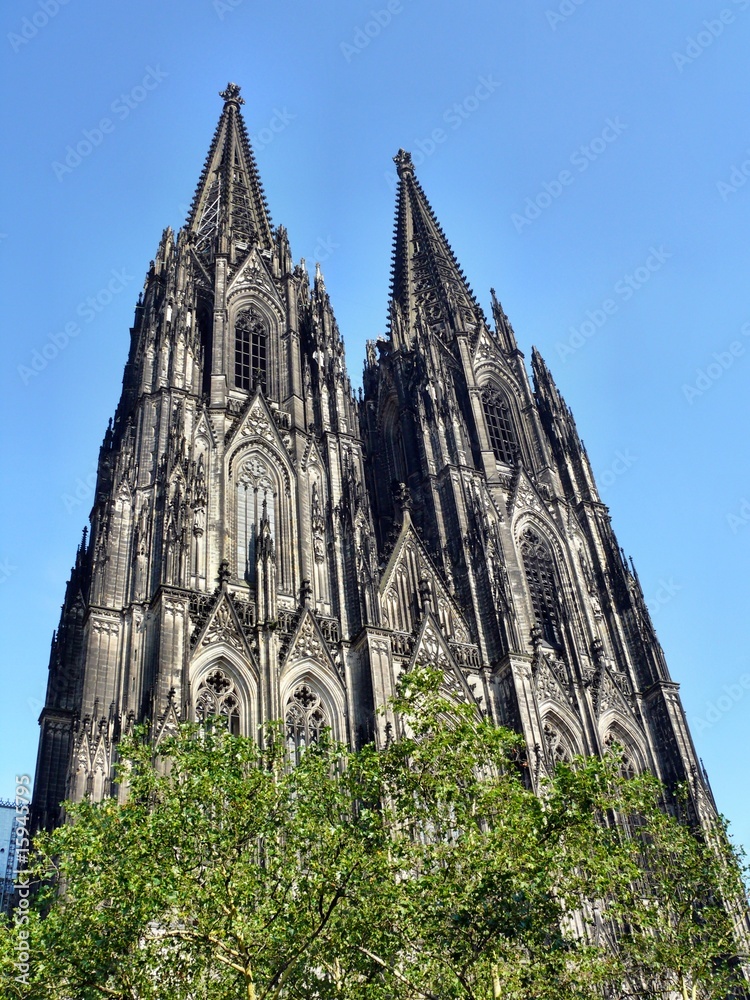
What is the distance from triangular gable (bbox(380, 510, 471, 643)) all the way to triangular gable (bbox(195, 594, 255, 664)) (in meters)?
6.25

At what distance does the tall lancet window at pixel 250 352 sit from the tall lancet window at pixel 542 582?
12.1 m

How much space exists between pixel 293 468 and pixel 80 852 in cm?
1996

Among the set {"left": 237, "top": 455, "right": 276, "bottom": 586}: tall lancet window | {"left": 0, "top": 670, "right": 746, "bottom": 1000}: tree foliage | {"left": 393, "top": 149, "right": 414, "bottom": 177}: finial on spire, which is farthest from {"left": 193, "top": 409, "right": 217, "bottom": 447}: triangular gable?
{"left": 393, "top": 149, "right": 414, "bottom": 177}: finial on spire

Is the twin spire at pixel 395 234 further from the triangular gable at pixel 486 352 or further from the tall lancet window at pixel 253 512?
the tall lancet window at pixel 253 512

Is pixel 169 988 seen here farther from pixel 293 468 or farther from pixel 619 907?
pixel 293 468

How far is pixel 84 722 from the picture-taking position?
1019 inches

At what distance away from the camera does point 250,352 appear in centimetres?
4038

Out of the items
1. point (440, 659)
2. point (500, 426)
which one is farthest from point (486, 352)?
point (440, 659)

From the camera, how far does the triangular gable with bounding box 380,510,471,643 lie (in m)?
35.5

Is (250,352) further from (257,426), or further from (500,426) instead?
(500,426)

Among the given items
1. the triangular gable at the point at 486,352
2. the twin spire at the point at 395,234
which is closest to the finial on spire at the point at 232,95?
the twin spire at the point at 395,234

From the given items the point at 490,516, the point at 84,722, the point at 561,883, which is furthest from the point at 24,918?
the point at 490,516

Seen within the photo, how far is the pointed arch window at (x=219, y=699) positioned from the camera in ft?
92.7

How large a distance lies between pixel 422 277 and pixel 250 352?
1654 centimetres
